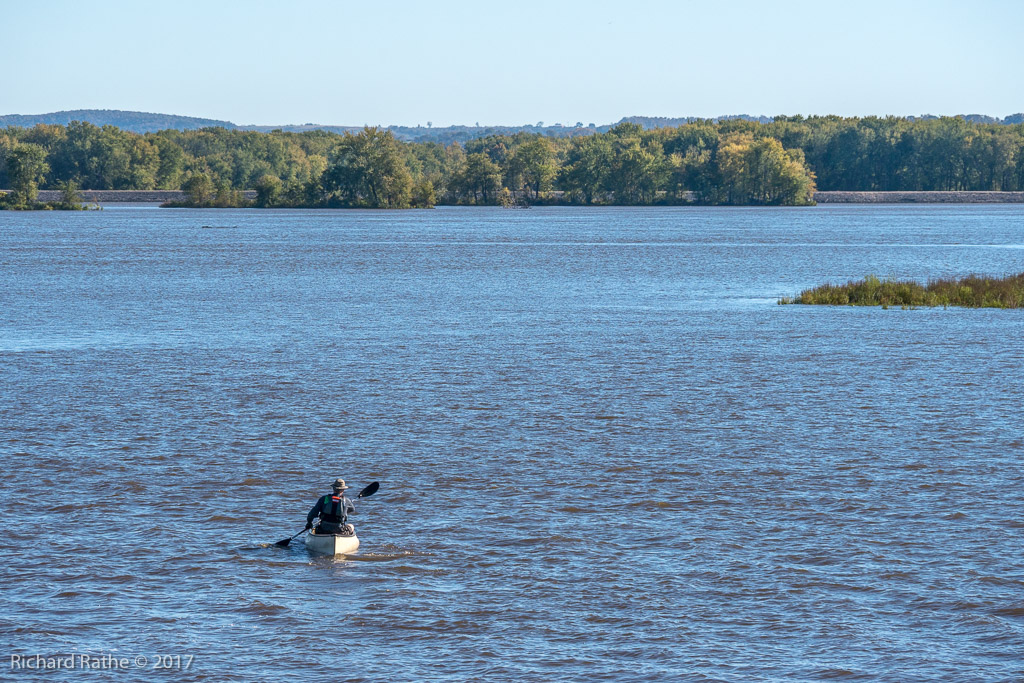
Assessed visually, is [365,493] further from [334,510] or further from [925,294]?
[925,294]

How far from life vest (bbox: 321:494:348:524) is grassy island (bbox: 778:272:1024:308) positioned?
159 ft

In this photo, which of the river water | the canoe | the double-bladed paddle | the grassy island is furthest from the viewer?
the grassy island

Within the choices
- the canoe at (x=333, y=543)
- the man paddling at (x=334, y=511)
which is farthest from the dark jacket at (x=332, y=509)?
the canoe at (x=333, y=543)

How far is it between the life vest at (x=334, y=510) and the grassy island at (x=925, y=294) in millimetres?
48339

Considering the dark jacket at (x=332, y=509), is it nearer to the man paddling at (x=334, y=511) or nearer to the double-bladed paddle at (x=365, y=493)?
the man paddling at (x=334, y=511)

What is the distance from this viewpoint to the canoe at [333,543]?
2128cm

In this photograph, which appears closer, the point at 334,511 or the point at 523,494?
the point at 334,511

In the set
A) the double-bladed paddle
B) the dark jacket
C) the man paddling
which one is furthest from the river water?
the dark jacket

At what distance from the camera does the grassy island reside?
210 ft

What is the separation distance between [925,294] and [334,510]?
164ft

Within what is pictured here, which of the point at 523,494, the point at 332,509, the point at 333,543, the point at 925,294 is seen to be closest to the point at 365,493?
the point at 332,509

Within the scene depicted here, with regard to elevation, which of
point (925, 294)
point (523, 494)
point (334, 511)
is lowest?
point (523, 494)

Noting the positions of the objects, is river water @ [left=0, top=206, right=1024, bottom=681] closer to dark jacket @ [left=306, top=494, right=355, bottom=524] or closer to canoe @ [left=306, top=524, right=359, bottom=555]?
canoe @ [left=306, top=524, right=359, bottom=555]

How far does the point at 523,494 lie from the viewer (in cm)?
2569
